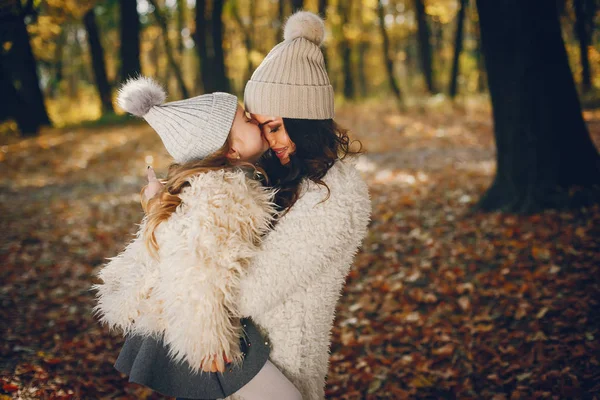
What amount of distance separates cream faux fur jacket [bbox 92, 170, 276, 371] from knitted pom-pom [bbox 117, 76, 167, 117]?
0.48 meters

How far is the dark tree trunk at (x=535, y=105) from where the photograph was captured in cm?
513

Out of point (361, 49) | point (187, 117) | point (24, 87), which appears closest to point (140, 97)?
point (187, 117)

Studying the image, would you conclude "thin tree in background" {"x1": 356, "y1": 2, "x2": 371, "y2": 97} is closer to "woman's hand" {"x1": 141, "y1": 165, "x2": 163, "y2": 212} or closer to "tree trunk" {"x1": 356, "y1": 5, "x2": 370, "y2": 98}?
"tree trunk" {"x1": 356, "y1": 5, "x2": 370, "y2": 98}

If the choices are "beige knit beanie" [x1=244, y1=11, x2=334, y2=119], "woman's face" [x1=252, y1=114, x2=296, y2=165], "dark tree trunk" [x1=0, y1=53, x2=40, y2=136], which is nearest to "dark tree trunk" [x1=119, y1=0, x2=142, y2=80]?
"dark tree trunk" [x1=0, y1=53, x2=40, y2=136]

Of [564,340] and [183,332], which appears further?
[564,340]

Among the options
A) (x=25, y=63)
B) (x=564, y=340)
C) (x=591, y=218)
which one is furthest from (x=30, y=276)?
(x=25, y=63)

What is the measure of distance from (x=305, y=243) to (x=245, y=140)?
0.62m

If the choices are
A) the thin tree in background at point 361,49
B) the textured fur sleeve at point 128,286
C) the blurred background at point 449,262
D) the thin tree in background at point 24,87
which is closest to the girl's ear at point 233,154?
the textured fur sleeve at point 128,286

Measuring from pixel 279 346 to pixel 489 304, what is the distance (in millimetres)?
3129

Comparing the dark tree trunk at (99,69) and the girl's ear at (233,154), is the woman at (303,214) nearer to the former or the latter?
the girl's ear at (233,154)

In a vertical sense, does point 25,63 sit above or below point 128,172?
above

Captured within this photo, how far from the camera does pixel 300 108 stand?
2.28m

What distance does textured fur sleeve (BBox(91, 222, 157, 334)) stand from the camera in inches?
79.6

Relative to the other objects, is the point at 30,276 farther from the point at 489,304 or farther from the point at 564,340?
the point at 564,340
